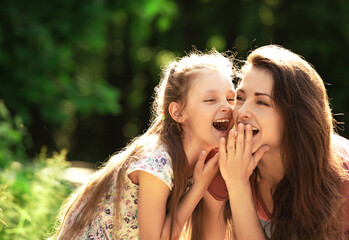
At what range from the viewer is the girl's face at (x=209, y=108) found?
2.83m

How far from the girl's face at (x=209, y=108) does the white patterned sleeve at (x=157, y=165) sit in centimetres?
24

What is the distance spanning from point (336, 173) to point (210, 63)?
96 centimetres

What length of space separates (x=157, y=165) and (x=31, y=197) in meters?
1.57

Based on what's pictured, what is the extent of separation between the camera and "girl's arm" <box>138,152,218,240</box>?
272 centimetres

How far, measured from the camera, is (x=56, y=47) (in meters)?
7.74

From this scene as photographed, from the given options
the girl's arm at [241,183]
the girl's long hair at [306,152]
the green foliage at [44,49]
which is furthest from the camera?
the green foliage at [44,49]

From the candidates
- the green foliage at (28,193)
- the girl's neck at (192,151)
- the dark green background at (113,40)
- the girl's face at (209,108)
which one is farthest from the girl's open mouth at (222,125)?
the dark green background at (113,40)

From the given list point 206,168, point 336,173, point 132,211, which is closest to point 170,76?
point 206,168

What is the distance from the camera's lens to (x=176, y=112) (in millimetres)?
2979

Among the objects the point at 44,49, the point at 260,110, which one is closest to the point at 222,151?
the point at 260,110

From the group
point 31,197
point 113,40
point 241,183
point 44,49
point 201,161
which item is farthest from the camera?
point 113,40

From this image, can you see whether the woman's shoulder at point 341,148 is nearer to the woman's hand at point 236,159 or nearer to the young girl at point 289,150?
the young girl at point 289,150

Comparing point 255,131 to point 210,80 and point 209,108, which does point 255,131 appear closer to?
point 209,108

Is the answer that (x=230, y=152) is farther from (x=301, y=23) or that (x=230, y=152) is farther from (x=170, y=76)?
(x=301, y=23)
